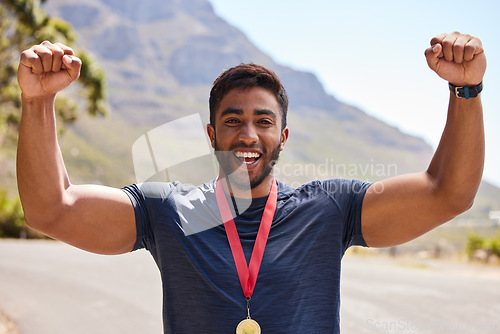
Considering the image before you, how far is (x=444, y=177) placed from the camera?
6.19 ft

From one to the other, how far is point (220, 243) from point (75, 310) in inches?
298

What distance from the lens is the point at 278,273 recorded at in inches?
75.7

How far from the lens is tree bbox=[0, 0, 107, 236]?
52.8ft

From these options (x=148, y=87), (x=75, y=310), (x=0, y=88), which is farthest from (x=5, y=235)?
(x=148, y=87)

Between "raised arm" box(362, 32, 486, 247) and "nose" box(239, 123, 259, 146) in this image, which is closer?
"raised arm" box(362, 32, 486, 247)

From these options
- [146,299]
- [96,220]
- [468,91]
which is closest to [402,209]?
[468,91]

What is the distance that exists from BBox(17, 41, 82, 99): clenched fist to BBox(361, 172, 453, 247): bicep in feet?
3.74

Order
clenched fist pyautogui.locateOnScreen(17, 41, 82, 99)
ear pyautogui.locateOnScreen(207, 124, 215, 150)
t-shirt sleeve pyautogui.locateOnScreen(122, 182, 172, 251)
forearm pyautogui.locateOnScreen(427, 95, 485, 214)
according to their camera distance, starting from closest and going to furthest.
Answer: clenched fist pyautogui.locateOnScreen(17, 41, 82, 99) < forearm pyautogui.locateOnScreen(427, 95, 485, 214) < t-shirt sleeve pyautogui.locateOnScreen(122, 182, 172, 251) < ear pyautogui.locateOnScreen(207, 124, 215, 150)

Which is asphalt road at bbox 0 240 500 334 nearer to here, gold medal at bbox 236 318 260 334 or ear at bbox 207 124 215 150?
ear at bbox 207 124 215 150

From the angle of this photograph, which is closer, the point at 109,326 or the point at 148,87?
the point at 109,326

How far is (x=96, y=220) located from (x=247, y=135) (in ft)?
2.12

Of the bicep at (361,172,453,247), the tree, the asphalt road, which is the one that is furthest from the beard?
the tree

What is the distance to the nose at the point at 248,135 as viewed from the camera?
2.12 metres

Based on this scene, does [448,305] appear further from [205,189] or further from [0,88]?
[0,88]
